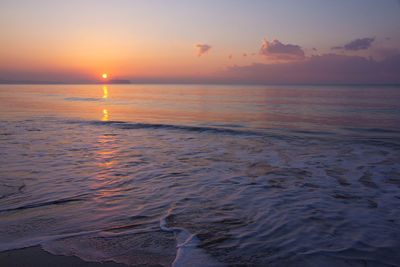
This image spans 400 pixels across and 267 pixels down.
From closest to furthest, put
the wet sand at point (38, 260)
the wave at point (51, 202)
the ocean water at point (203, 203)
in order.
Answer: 1. the wet sand at point (38, 260)
2. the ocean water at point (203, 203)
3. the wave at point (51, 202)

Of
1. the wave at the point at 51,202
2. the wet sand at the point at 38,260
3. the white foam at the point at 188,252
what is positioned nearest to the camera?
the wet sand at the point at 38,260

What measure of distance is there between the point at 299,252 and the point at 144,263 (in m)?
2.18

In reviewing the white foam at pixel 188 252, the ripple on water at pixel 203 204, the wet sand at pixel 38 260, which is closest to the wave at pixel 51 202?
the ripple on water at pixel 203 204

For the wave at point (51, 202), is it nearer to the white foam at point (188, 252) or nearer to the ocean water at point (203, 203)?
the ocean water at point (203, 203)

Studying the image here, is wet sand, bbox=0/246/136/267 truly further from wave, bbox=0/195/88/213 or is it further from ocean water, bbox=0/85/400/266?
wave, bbox=0/195/88/213

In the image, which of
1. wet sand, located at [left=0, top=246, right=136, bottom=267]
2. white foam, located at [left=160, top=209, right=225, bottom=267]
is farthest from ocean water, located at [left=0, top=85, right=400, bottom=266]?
wet sand, located at [left=0, top=246, right=136, bottom=267]

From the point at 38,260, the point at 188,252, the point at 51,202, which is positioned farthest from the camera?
the point at 51,202

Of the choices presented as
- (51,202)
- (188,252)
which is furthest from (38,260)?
(51,202)

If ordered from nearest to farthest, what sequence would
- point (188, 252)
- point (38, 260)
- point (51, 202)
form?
1. point (38, 260)
2. point (188, 252)
3. point (51, 202)

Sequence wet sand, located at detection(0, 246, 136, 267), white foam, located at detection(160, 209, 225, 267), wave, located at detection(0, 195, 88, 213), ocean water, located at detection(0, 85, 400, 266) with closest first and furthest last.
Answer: wet sand, located at detection(0, 246, 136, 267) < white foam, located at detection(160, 209, 225, 267) < ocean water, located at detection(0, 85, 400, 266) < wave, located at detection(0, 195, 88, 213)

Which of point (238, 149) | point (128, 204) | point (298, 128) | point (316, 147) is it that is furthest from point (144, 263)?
point (298, 128)

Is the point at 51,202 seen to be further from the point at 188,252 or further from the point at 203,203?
the point at 188,252

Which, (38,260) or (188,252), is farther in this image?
(188,252)

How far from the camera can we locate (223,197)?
625 cm
